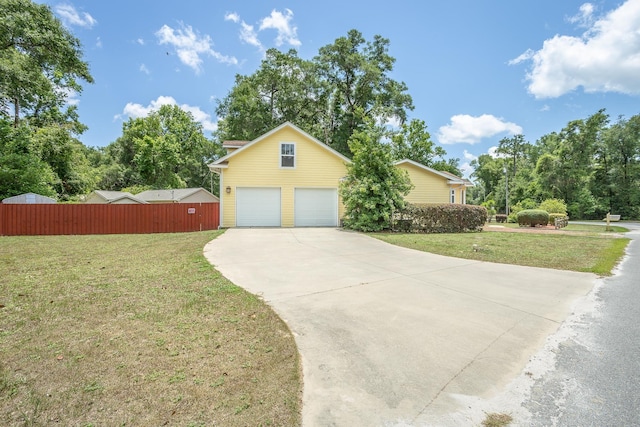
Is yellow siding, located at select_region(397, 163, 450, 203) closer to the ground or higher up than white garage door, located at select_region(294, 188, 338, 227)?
higher up

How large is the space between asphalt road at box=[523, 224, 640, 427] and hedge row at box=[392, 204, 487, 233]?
9.58 metres

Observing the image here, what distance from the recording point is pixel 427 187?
1950cm

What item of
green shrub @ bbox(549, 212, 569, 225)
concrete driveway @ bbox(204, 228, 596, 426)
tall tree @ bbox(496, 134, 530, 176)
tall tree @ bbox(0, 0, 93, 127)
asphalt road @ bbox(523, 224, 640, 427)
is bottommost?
asphalt road @ bbox(523, 224, 640, 427)

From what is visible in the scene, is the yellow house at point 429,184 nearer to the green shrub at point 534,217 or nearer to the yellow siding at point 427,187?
the yellow siding at point 427,187

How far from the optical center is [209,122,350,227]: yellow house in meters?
15.1

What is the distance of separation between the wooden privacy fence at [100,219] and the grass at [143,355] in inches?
355

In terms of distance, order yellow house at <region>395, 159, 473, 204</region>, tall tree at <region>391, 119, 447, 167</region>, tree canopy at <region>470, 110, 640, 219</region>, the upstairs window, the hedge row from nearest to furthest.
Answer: the hedge row → the upstairs window → yellow house at <region>395, 159, 473, 204</region> → tall tree at <region>391, 119, 447, 167</region> → tree canopy at <region>470, 110, 640, 219</region>

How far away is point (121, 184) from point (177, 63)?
26539 millimetres

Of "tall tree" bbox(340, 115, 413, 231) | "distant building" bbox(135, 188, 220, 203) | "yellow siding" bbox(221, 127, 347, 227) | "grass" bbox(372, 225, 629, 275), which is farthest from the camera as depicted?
"distant building" bbox(135, 188, 220, 203)

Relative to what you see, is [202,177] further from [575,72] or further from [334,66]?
[575,72]

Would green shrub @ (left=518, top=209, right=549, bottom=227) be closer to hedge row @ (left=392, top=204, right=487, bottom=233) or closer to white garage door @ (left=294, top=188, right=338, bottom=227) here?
hedge row @ (left=392, top=204, right=487, bottom=233)

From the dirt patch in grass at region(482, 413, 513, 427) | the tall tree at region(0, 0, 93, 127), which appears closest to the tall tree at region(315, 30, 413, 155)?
the tall tree at region(0, 0, 93, 127)

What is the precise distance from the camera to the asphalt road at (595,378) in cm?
197

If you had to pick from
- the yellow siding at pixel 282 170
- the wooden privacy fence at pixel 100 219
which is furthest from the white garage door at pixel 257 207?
the wooden privacy fence at pixel 100 219
